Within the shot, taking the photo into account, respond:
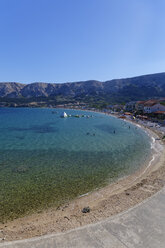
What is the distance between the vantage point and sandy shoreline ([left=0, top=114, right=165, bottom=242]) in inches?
376

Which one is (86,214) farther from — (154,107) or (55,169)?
(154,107)

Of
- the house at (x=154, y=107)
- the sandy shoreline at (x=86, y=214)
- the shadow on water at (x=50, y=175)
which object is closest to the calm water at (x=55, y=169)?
the shadow on water at (x=50, y=175)

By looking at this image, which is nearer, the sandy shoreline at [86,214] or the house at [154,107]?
the sandy shoreline at [86,214]

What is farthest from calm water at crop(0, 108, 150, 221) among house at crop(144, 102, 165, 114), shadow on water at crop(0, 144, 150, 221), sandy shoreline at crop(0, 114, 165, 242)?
house at crop(144, 102, 165, 114)

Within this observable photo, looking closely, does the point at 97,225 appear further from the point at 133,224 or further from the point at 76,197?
the point at 76,197

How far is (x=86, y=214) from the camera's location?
1106 cm

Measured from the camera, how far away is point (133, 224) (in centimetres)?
925

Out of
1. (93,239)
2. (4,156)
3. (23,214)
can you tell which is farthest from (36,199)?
(4,156)

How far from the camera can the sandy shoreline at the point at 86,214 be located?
9.55m

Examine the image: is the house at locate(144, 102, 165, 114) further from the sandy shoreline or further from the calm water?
the sandy shoreline

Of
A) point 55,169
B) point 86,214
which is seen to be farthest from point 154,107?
point 86,214

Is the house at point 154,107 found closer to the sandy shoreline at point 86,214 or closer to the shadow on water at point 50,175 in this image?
the shadow on water at point 50,175

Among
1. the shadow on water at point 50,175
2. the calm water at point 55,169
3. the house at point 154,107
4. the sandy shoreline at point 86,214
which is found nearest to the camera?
the sandy shoreline at point 86,214

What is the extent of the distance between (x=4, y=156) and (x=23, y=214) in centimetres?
1524
